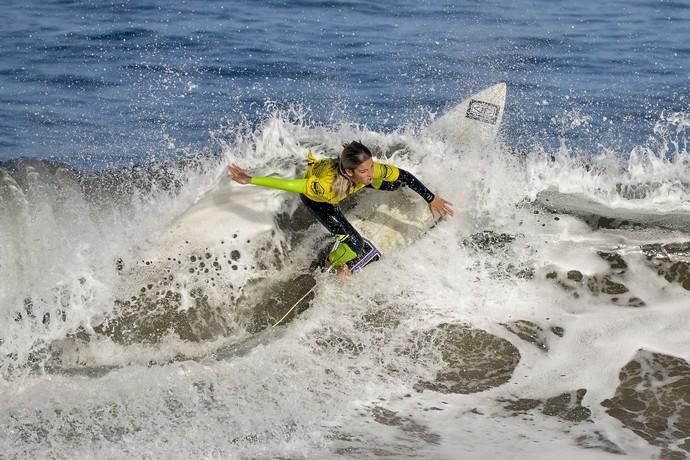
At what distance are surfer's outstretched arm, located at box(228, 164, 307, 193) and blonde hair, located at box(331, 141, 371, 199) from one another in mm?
248

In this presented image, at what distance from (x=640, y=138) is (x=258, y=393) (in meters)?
7.20

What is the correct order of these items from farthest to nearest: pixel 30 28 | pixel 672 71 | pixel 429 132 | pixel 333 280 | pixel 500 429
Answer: pixel 30 28 < pixel 672 71 < pixel 429 132 < pixel 333 280 < pixel 500 429

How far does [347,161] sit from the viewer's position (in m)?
6.40

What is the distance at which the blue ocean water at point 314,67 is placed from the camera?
1159 centimetres

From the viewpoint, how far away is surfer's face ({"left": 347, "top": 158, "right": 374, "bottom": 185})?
20.9 feet

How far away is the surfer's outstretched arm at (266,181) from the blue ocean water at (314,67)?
4.36 m

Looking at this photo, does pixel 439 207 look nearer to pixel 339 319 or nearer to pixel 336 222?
pixel 336 222

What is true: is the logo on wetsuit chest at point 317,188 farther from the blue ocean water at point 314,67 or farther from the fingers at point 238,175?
the blue ocean water at point 314,67

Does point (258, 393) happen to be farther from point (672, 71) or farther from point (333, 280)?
point (672, 71)

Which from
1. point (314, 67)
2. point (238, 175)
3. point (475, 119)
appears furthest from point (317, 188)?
point (314, 67)

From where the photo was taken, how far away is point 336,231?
22.5ft

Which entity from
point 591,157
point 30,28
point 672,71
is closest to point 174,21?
point 30,28

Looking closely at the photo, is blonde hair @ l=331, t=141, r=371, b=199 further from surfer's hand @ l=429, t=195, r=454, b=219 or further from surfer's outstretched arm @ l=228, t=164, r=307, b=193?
surfer's hand @ l=429, t=195, r=454, b=219

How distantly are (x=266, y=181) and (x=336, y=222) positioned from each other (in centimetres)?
75
